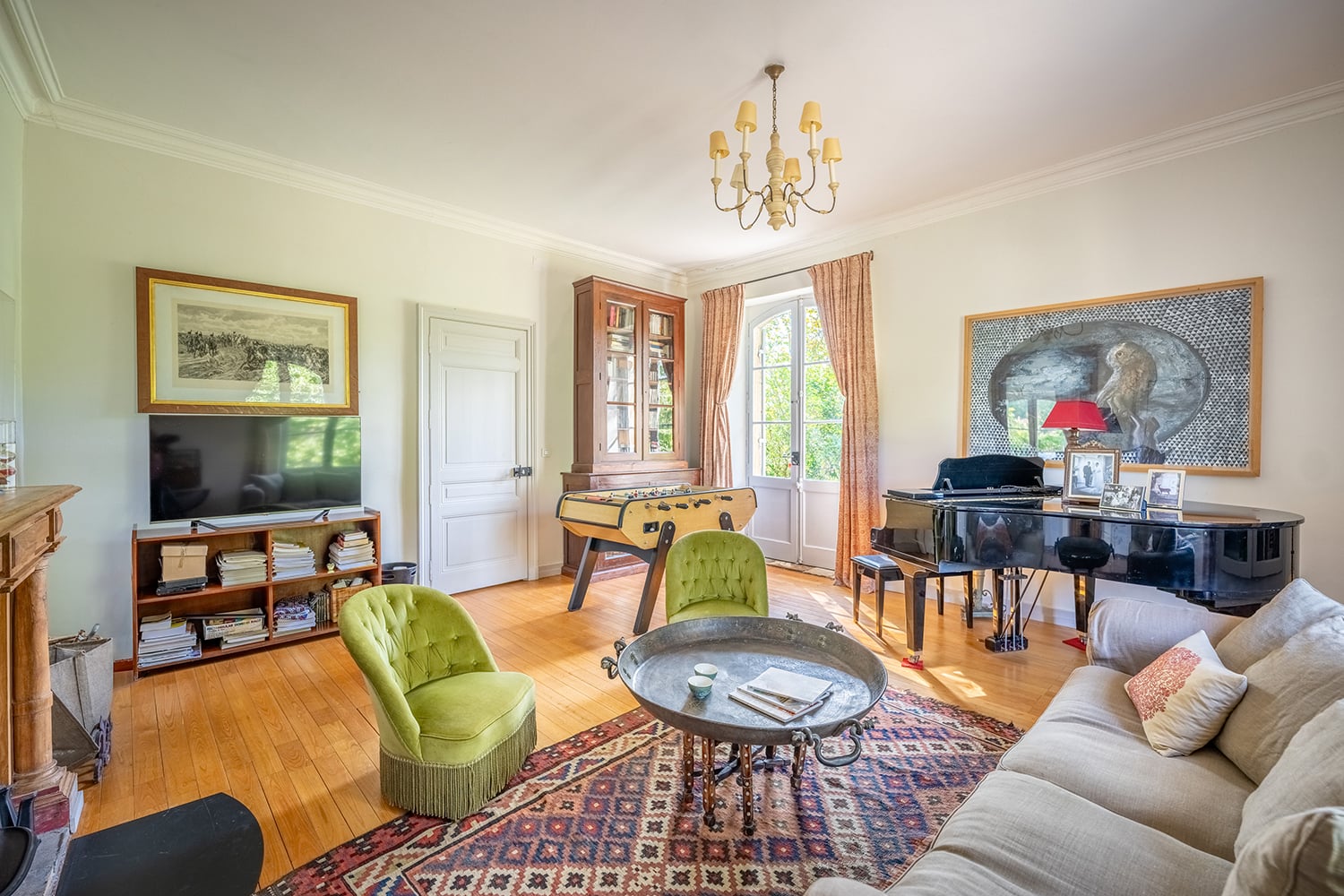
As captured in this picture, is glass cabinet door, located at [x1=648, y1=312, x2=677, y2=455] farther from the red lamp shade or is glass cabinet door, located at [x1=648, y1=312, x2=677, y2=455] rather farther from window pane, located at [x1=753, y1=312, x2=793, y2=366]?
the red lamp shade

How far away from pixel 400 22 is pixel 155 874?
10.1 feet

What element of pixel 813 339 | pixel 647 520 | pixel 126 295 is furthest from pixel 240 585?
pixel 813 339

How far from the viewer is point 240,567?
10.9 ft

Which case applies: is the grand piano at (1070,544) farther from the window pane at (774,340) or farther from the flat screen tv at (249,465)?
the flat screen tv at (249,465)

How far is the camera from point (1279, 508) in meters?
3.11

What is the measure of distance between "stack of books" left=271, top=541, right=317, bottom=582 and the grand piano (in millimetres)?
3498

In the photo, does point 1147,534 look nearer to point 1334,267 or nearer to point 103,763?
point 1334,267

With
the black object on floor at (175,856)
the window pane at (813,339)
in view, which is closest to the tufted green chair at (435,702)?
the black object on floor at (175,856)

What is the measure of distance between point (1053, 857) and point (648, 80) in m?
3.21

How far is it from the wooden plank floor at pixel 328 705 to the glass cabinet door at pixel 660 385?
191cm

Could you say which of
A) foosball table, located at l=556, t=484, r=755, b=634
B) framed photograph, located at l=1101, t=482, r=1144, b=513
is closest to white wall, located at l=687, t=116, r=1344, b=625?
framed photograph, located at l=1101, t=482, r=1144, b=513

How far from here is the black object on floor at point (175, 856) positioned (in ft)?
4.99

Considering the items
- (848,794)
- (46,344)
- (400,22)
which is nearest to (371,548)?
(46,344)

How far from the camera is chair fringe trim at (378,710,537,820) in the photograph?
1911 mm
